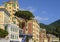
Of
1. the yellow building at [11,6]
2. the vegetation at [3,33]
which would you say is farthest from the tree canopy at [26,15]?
the vegetation at [3,33]

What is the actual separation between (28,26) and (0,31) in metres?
31.4

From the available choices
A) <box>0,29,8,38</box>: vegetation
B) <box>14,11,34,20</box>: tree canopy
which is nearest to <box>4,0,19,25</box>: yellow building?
<box>14,11,34,20</box>: tree canopy

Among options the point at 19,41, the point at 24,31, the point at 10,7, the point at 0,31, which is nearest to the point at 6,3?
the point at 10,7

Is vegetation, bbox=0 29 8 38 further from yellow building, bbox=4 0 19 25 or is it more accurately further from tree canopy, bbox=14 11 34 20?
yellow building, bbox=4 0 19 25

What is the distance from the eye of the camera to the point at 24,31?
89.2 meters

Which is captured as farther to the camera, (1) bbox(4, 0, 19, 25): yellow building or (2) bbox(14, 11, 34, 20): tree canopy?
(1) bbox(4, 0, 19, 25): yellow building

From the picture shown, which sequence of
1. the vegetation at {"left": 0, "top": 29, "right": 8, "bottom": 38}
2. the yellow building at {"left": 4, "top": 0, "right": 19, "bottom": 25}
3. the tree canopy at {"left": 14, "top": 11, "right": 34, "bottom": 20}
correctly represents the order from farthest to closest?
1. the yellow building at {"left": 4, "top": 0, "right": 19, "bottom": 25}
2. the tree canopy at {"left": 14, "top": 11, "right": 34, "bottom": 20}
3. the vegetation at {"left": 0, "top": 29, "right": 8, "bottom": 38}

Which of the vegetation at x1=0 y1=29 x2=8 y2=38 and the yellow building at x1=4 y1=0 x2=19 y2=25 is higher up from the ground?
the yellow building at x1=4 y1=0 x2=19 y2=25

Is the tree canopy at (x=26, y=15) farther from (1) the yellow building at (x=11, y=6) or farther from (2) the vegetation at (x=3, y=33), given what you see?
(2) the vegetation at (x=3, y=33)

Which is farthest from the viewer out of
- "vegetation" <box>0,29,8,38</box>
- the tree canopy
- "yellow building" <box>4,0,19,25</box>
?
"yellow building" <box>4,0,19,25</box>

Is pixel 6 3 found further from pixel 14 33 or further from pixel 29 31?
pixel 14 33

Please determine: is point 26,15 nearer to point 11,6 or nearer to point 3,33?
point 11,6

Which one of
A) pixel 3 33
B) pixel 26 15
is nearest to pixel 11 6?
pixel 26 15

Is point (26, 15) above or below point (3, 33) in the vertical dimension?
above
